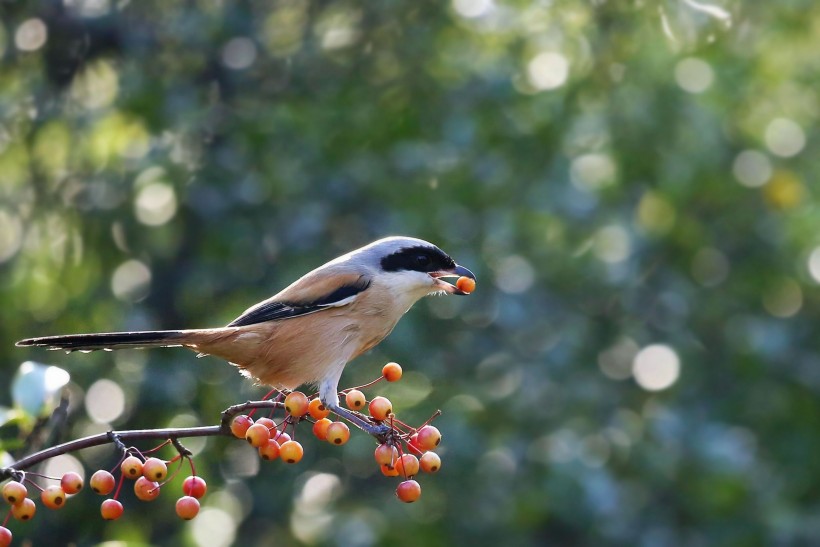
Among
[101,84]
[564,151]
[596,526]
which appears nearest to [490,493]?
[596,526]

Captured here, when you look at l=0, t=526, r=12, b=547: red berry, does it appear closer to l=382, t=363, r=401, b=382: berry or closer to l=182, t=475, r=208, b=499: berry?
l=182, t=475, r=208, b=499: berry

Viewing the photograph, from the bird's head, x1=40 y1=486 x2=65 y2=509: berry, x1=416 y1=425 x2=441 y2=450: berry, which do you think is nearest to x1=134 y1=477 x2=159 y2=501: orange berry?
x1=40 y1=486 x2=65 y2=509: berry

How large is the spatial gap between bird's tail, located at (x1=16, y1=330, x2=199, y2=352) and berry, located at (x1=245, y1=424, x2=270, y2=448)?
0.56 m

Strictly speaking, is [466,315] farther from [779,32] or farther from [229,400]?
[779,32]

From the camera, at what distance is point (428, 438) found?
2.77 meters

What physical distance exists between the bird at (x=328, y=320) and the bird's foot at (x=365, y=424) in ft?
0.06

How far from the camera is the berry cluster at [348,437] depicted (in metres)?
2.62

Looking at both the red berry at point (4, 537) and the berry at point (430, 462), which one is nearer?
the red berry at point (4, 537)

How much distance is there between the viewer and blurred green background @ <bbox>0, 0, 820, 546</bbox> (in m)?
5.07

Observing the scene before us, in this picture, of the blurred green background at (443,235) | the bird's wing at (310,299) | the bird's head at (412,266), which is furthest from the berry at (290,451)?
the blurred green background at (443,235)

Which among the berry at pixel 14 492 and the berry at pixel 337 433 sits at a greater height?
the berry at pixel 14 492

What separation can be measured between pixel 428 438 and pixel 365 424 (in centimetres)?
28

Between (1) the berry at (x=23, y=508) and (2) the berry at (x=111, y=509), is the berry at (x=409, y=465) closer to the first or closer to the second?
(2) the berry at (x=111, y=509)

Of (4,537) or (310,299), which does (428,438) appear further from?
(4,537)
